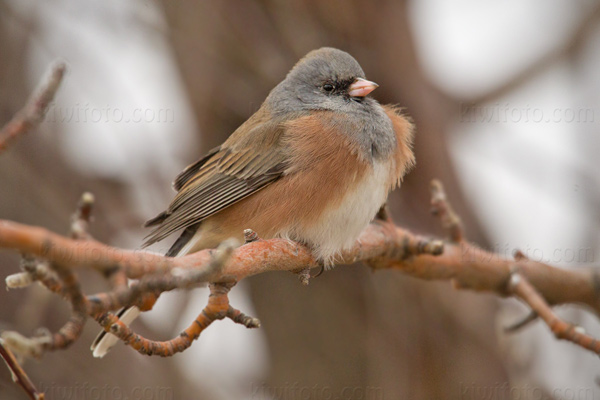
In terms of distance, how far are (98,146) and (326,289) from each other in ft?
6.22

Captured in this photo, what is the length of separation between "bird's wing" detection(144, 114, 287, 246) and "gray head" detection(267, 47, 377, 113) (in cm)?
20

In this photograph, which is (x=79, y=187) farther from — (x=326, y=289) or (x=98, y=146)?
(x=326, y=289)

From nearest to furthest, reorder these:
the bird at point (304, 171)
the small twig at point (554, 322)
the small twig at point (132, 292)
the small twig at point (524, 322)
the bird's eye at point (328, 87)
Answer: the small twig at point (132, 292) → the small twig at point (554, 322) → the small twig at point (524, 322) → the bird at point (304, 171) → the bird's eye at point (328, 87)

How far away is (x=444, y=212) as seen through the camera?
3174 millimetres

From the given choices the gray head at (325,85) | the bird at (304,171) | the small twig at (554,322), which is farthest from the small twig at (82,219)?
the small twig at (554,322)

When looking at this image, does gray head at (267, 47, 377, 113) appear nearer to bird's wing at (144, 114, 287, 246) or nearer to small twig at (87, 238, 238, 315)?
bird's wing at (144, 114, 287, 246)

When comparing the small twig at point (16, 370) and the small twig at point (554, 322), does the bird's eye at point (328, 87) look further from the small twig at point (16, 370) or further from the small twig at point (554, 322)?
the small twig at point (16, 370)

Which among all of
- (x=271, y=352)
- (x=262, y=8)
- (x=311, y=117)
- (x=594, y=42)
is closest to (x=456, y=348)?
(x=271, y=352)

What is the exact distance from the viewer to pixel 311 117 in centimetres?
338

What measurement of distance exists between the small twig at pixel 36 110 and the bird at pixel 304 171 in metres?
1.41

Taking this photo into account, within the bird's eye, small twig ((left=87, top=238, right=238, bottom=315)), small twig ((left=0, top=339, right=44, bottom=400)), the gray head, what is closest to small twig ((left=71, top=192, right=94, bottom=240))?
small twig ((left=0, top=339, right=44, bottom=400))

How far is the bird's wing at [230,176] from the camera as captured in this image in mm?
3262

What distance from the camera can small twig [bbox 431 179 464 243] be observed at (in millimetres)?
3135

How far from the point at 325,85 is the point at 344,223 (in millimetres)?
932
